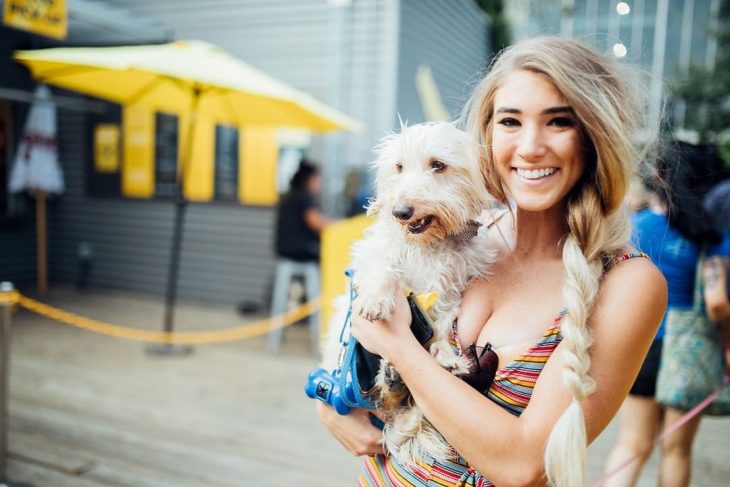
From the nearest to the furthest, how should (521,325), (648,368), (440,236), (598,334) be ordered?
(598,334) → (521,325) → (440,236) → (648,368)

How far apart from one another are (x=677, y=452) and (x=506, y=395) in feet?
7.06

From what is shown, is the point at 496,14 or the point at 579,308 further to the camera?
the point at 496,14

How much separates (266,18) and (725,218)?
263 inches

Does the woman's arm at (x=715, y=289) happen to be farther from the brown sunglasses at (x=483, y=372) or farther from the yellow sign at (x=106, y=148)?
the yellow sign at (x=106, y=148)

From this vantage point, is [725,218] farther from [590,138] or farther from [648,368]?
[590,138]

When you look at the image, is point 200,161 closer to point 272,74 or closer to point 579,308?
point 272,74

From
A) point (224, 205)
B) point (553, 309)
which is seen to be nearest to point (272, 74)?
point (224, 205)

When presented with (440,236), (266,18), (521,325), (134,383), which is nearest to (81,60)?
(134,383)

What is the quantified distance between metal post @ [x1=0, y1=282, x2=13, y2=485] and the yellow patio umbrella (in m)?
2.48

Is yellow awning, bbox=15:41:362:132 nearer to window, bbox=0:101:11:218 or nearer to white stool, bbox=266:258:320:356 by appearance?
white stool, bbox=266:258:320:356

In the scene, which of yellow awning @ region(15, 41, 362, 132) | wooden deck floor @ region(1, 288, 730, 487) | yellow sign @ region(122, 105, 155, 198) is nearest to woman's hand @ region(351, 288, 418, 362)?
wooden deck floor @ region(1, 288, 730, 487)

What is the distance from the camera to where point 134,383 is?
548 cm

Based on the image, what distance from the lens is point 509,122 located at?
130cm

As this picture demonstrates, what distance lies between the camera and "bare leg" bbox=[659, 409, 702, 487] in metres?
2.85
